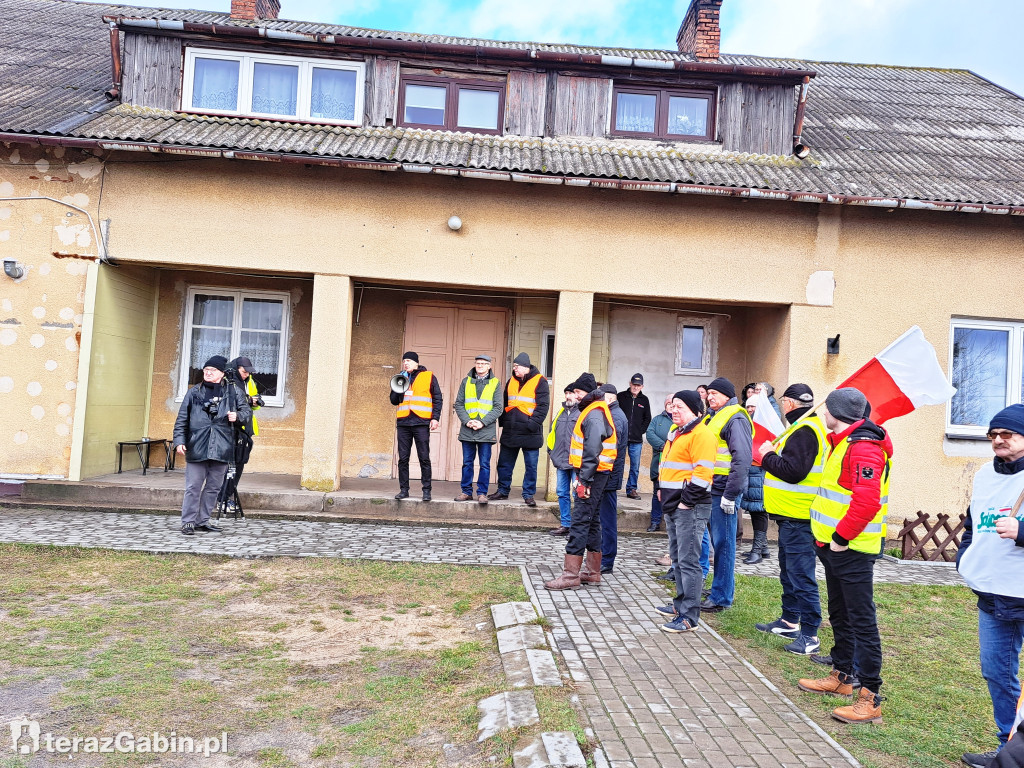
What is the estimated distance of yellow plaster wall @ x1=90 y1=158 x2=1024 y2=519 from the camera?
980cm

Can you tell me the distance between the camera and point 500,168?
30.6 ft

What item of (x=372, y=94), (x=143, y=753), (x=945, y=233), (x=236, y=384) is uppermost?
(x=372, y=94)

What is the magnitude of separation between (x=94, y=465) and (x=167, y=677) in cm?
668

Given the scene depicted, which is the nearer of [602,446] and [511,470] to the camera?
[602,446]

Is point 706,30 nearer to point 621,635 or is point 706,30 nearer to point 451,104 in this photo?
point 451,104

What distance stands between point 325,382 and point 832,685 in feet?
23.8

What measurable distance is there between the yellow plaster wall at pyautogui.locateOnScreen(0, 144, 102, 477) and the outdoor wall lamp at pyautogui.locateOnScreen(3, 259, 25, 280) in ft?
0.18

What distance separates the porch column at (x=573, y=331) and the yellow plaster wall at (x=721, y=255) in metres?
0.18

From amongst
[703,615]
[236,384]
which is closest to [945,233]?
[703,615]

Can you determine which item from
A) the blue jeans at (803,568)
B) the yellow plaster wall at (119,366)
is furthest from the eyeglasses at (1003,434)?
the yellow plaster wall at (119,366)

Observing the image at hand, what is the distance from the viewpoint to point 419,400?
30.8ft

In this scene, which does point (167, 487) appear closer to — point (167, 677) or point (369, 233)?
point (369, 233)

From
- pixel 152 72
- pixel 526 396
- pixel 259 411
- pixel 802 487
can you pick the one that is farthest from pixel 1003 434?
pixel 152 72

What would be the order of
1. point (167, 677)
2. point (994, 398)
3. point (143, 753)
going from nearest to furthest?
point (143, 753) < point (167, 677) < point (994, 398)
